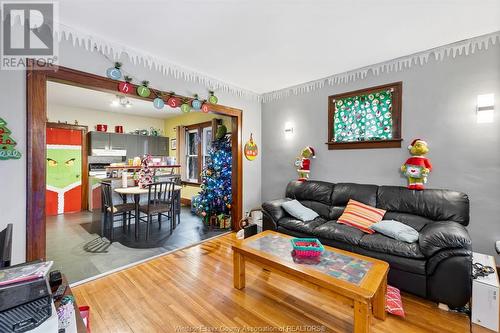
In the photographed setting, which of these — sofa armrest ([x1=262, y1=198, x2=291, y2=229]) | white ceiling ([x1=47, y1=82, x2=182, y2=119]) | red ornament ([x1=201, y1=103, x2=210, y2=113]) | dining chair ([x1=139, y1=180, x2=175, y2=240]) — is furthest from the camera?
white ceiling ([x1=47, y1=82, x2=182, y2=119])

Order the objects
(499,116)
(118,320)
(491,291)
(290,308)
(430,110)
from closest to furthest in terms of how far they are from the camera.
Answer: (491,291) < (118,320) < (290,308) < (499,116) < (430,110)

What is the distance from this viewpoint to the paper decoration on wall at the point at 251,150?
4.29m

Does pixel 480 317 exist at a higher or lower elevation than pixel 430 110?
lower

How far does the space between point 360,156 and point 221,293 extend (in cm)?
262

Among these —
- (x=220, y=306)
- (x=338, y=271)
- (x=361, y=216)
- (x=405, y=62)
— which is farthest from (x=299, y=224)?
(x=405, y=62)

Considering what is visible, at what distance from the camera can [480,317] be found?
173 cm

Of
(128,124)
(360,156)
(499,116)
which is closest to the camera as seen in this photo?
(499,116)

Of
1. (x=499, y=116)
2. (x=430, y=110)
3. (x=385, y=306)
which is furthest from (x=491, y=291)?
(x=430, y=110)

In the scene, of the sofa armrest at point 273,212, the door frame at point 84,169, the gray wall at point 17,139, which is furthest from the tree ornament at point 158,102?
the door frame at point 84,169

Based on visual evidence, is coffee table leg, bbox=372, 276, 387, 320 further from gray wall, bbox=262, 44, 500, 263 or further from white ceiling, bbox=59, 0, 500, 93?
white ceiling, bbox=59, 0, 500, 93

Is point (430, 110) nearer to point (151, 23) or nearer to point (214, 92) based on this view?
point (214, 92)

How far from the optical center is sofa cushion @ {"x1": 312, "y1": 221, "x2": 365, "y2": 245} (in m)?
2.48

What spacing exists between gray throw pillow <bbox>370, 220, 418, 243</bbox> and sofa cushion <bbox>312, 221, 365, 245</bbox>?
8.0 inches

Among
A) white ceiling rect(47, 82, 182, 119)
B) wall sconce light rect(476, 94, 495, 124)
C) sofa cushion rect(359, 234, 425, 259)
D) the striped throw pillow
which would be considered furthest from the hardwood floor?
white ceiling rect(47, 82, 182, 119)
